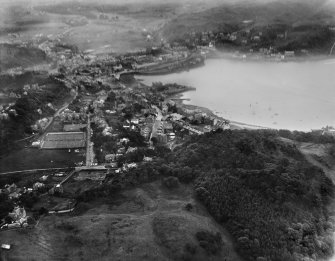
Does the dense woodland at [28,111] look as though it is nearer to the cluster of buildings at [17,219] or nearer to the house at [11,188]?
the house at [11,188]

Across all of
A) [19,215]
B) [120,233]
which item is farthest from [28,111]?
[120,233]

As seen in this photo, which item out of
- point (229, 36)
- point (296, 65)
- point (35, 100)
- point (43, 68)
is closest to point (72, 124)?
point (35, 100)

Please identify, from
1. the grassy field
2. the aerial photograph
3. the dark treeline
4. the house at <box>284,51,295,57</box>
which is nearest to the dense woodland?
the aerial photograph

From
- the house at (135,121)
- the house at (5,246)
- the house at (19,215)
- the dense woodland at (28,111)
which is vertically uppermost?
the dense woodland at (28,111)

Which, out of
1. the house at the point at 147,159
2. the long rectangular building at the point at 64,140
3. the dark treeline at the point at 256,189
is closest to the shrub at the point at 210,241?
the dark treeline at the point at 256,189

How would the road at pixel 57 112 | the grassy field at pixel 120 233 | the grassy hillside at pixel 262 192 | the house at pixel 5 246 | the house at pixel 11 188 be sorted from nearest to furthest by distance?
the house at pixel 5 246 < the grassy field at pixel 120 233 < the grassy hillside at pixel 262 192 < the house at pixel 11 188 < the road at pixel 57 112

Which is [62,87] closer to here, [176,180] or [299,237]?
[176,180]
